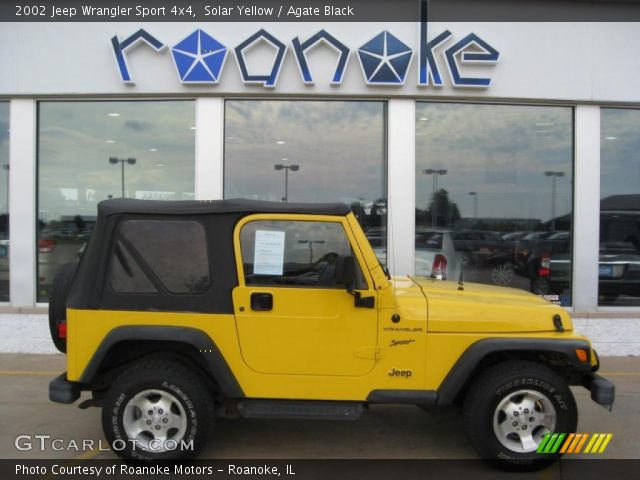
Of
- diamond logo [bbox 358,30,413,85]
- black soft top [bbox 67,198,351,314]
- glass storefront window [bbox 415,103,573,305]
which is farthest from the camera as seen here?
glass storefront window [bbox 415,103,573,305]

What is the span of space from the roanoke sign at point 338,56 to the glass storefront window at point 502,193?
34.5 inches

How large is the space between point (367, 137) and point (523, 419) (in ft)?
21.4

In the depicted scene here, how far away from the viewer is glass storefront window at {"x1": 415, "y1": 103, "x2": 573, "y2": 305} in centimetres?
946

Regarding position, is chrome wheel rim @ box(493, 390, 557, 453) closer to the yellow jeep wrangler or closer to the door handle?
the yellow jeep wrangler

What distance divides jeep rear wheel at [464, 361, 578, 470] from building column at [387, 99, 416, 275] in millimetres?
5383

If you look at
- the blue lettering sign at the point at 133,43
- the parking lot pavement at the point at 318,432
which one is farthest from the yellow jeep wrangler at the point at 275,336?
the blue lettering sign at the point at 133,43

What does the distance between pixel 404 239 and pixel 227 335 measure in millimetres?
5784

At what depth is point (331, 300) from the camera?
3.74m

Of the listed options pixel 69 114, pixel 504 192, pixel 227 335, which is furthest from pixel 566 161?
pixel 69 114

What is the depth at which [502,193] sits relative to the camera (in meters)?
9.59

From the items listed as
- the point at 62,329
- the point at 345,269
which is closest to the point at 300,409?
the point at 345,269

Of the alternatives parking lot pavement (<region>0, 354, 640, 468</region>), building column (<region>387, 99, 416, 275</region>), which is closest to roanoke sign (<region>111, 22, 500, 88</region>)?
building column (<region>387, 99, 416, 275</region>)

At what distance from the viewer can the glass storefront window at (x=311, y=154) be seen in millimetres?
9352

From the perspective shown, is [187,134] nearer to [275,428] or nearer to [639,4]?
[275,428]
